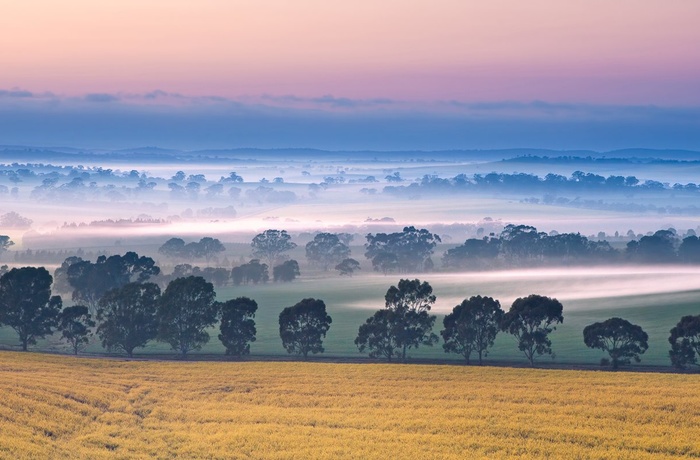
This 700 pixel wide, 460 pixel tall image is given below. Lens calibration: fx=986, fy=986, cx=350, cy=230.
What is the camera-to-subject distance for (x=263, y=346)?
109125 millimetres

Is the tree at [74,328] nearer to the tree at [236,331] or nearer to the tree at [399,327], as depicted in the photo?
the tree at [236,331]

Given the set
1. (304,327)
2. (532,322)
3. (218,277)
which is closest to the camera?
(532,322)

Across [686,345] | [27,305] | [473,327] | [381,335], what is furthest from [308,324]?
[686,345]

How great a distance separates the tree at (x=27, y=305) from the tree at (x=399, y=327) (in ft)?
119

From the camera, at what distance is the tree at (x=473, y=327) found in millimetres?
98375

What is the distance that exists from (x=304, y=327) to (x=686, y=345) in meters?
37.5

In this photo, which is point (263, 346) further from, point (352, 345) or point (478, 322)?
point (478, 322)

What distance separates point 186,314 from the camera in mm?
107375

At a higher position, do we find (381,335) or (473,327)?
(473,327)

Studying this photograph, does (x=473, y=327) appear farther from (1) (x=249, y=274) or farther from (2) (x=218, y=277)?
(1) (x=249, y=274)

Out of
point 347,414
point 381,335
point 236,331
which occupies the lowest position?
point 347,414

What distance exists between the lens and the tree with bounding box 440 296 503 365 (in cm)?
9838

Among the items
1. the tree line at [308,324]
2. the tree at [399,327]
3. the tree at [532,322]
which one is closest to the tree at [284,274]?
the tree line at [308,324]

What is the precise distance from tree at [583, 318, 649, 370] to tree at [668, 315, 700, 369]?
129 inches
